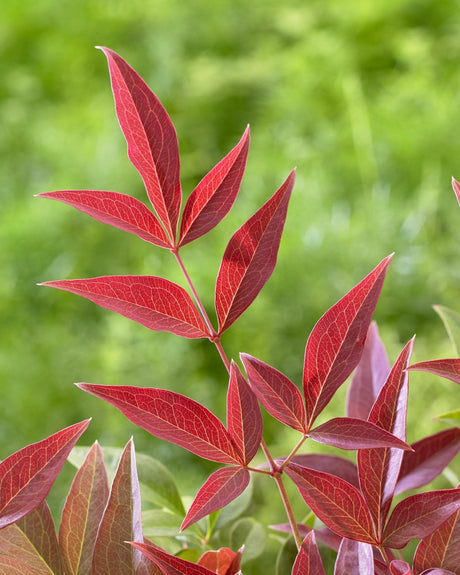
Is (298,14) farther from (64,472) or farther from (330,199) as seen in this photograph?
(64,472)

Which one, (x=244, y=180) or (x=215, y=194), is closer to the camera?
(x=215, y=194)

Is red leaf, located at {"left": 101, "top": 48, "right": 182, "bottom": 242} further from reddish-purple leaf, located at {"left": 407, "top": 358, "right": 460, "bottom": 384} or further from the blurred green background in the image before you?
the blurred green background

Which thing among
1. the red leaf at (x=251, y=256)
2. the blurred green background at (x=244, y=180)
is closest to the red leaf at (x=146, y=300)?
the red leaf at (x=251, y=256)

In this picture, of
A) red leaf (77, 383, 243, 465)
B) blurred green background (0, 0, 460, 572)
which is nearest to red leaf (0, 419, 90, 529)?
red leaf (77, 383, 243, 465)

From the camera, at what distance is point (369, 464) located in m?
0.13

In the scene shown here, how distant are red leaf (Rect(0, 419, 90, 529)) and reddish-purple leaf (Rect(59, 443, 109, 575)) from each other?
11mm

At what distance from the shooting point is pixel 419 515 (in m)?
0.12

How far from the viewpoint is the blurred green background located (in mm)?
699

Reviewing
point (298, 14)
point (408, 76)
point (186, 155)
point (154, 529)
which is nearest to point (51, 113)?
point (186, 155)

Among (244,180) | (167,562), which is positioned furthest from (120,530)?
(244,180)

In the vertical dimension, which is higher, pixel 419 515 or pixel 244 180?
pixel 244 180

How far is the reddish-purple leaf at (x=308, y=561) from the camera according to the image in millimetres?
120

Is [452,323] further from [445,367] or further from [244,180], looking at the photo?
[244,180]

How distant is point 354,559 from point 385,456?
0.06 ft
